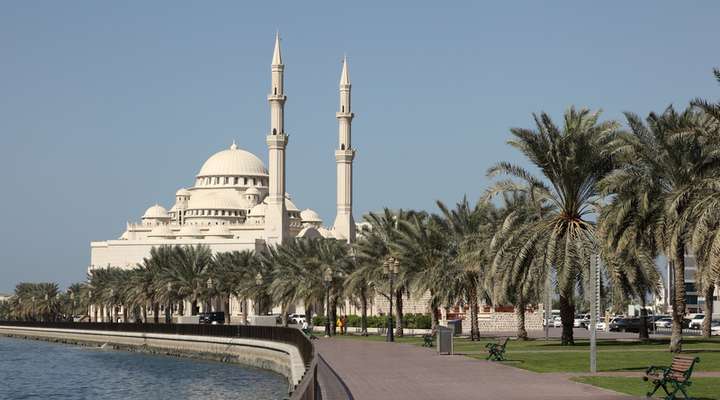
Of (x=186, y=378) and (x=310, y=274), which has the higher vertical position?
(x=310, y=274)

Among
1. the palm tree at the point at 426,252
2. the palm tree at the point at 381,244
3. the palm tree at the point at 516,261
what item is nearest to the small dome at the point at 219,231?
the palm tree at the point at 381,244

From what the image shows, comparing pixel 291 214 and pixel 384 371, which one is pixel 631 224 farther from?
pixel 291 214

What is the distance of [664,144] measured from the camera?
3109 cm

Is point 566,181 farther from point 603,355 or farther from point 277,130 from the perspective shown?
point 277,130

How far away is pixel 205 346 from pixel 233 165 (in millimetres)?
89702

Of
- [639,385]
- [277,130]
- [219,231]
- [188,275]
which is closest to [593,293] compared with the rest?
[639,385]

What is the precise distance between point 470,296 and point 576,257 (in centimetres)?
1464

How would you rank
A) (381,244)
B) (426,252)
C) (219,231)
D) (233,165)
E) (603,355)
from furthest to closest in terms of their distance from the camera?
(233,165)
(219,231)
(381,244)
(426,252)
(603,355)

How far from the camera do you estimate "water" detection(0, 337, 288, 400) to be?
37.7m

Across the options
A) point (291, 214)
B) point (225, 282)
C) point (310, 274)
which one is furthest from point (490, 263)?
point (291, 214)

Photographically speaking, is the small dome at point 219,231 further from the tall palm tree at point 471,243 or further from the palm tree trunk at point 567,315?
the palm tree trunk at point 567,315

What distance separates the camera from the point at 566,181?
34.3 m

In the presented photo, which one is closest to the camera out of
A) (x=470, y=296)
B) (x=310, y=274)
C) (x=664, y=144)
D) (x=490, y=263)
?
(x=664, y=144)

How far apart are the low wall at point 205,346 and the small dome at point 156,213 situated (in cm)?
5711
